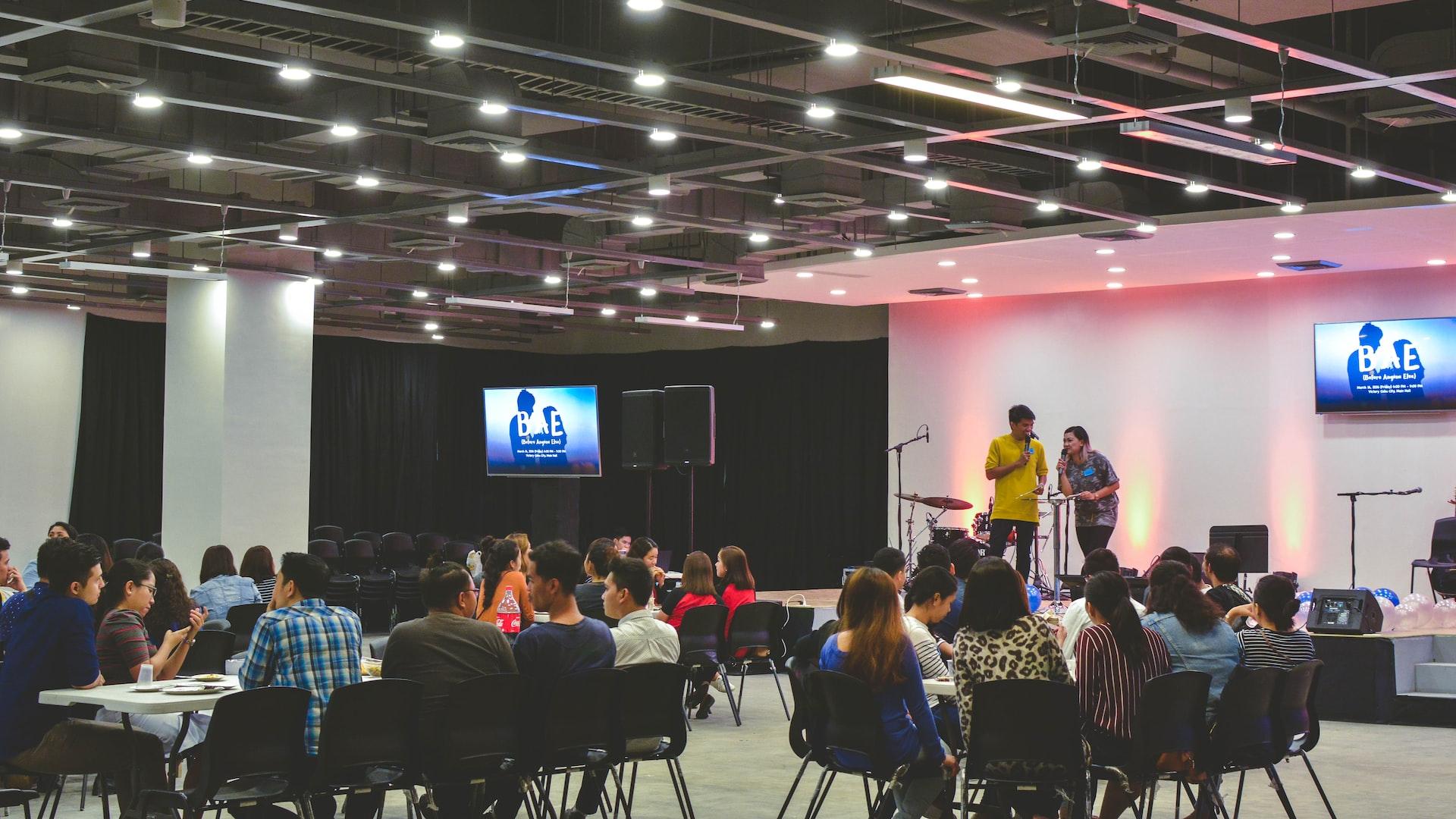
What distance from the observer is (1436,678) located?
1050cm

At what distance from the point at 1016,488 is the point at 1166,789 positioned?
5.02 metres

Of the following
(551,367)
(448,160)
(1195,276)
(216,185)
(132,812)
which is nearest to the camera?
(132,812)

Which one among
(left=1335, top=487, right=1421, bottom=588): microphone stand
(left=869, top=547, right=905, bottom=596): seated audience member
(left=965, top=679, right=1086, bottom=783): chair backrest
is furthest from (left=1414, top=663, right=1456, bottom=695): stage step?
(left=965, top=679, right=1086, bottom=783): chair backrest

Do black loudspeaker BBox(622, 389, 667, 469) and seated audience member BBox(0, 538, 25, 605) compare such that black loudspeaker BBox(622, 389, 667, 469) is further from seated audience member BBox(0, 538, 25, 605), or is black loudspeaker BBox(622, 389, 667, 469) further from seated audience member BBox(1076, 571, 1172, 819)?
seated audience member BBox(1076, 571, 1172, 819)

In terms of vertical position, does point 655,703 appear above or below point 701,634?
above

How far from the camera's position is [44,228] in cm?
1315

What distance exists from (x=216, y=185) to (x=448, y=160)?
239 centimetres

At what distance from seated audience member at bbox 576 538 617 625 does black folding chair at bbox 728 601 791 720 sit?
0.79m

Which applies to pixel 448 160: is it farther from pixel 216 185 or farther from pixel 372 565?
pixel 372 565

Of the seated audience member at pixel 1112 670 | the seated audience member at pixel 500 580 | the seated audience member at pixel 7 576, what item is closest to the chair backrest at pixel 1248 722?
the seated audience member at pixel 1112 670

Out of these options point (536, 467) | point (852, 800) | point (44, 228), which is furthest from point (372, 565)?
point (852, 800)

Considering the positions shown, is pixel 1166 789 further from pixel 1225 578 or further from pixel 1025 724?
pixel 1025 724

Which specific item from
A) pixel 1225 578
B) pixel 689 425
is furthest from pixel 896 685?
pixel 689 425

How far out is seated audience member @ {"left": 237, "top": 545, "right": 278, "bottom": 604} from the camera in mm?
10195
